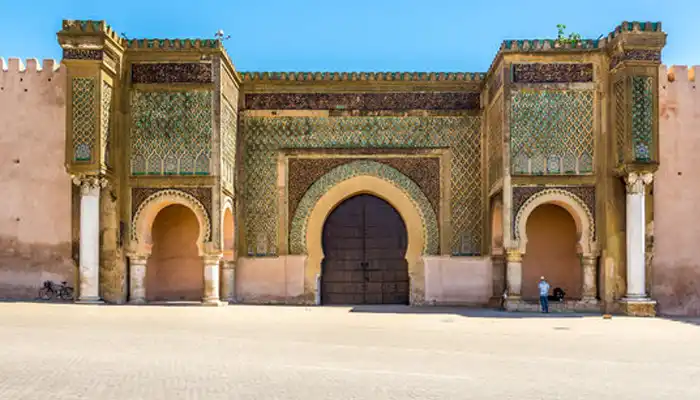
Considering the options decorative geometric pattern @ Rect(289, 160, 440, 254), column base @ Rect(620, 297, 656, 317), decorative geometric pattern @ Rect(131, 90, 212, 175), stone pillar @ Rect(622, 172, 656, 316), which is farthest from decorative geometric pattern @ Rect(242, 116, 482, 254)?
column base @ Rect(620, 297, 656, 317)

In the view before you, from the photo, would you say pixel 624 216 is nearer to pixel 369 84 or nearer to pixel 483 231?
pixel 483 231

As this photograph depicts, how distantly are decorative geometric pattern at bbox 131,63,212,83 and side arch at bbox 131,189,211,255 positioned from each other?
168 cm

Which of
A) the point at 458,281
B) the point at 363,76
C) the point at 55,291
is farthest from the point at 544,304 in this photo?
the point at 55,291

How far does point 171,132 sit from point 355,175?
10.1 ft

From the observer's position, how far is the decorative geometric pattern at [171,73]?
11992mm

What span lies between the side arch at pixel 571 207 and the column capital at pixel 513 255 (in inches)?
2.5

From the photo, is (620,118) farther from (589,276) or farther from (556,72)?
(589,276)

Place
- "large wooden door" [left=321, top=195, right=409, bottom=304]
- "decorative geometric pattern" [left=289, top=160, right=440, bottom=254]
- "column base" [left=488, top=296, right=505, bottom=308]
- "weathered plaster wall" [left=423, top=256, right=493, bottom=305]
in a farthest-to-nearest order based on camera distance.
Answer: "large wooden door" [left=321, top=195, right=409, bottom=304]
"decorative geometric pattern" [left=289, top=160, right=440, bottom=254]
"weathered plaster wall" [left=423, top=256, right=493, bottom=305]
"column base" [left=488, top=296, right=505, bottom=308]

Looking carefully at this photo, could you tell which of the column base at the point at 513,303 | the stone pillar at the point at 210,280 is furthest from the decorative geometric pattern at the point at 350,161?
the column base at the point at 513,303

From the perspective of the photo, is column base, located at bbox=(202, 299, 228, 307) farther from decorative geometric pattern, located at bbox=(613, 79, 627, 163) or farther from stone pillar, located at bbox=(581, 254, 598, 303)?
decorative geometric pattern, located at bbox=(613, 79, 627, 163)

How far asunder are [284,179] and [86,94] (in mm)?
3454

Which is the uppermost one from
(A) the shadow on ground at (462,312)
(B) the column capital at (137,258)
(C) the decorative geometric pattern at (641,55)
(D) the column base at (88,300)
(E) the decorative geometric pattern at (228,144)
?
(C) the decorative geometric pattern at (641,55)

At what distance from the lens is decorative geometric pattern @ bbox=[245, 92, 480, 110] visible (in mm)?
13320

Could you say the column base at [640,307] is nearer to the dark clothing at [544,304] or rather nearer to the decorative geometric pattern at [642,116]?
the dark clothing at [544,304]
